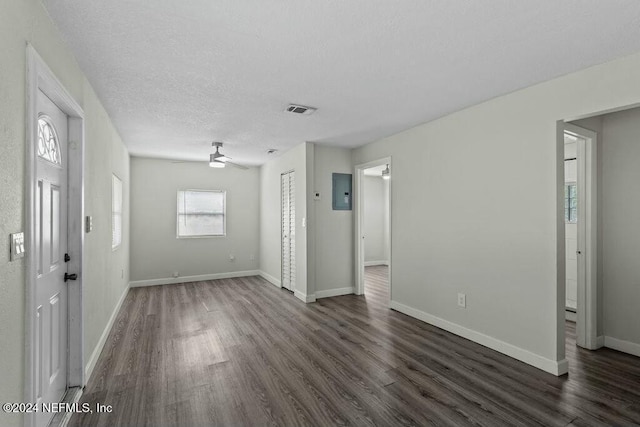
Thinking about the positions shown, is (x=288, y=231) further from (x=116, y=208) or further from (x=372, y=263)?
(x=372, y=263)

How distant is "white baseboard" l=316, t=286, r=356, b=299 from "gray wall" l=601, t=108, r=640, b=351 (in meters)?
3.29

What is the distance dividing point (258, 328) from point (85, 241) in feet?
6.80

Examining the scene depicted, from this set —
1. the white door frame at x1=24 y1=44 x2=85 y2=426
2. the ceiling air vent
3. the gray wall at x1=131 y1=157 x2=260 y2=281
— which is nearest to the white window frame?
the gray wall at x1=131 y1=157 x2=260 y2=281

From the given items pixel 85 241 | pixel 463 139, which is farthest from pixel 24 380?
pixel 463 139

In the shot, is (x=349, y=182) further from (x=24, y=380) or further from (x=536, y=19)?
(x=24, y=380)

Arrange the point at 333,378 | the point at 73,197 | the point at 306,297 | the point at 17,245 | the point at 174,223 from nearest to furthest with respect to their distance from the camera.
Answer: the point at 17,245 → the point at 73,197 → the point at 333,378 → the point at 306,297 → the point at 174,223

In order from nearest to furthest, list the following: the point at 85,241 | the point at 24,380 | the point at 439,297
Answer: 1. the point at 24,380
2. the point at 85,241
3. the point at 439,297

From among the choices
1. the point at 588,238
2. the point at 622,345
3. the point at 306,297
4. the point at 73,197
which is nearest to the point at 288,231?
the point at 306,297

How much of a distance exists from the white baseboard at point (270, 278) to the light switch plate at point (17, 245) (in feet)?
15.2

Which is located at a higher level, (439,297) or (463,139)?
(463,139)

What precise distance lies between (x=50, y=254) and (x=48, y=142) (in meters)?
0.74

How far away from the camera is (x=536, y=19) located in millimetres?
1879

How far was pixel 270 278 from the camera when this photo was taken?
640cm

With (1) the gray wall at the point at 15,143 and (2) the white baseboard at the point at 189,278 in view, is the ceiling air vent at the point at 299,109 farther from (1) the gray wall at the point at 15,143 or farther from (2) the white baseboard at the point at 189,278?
(2) the white baseboard at the point at 189,278
